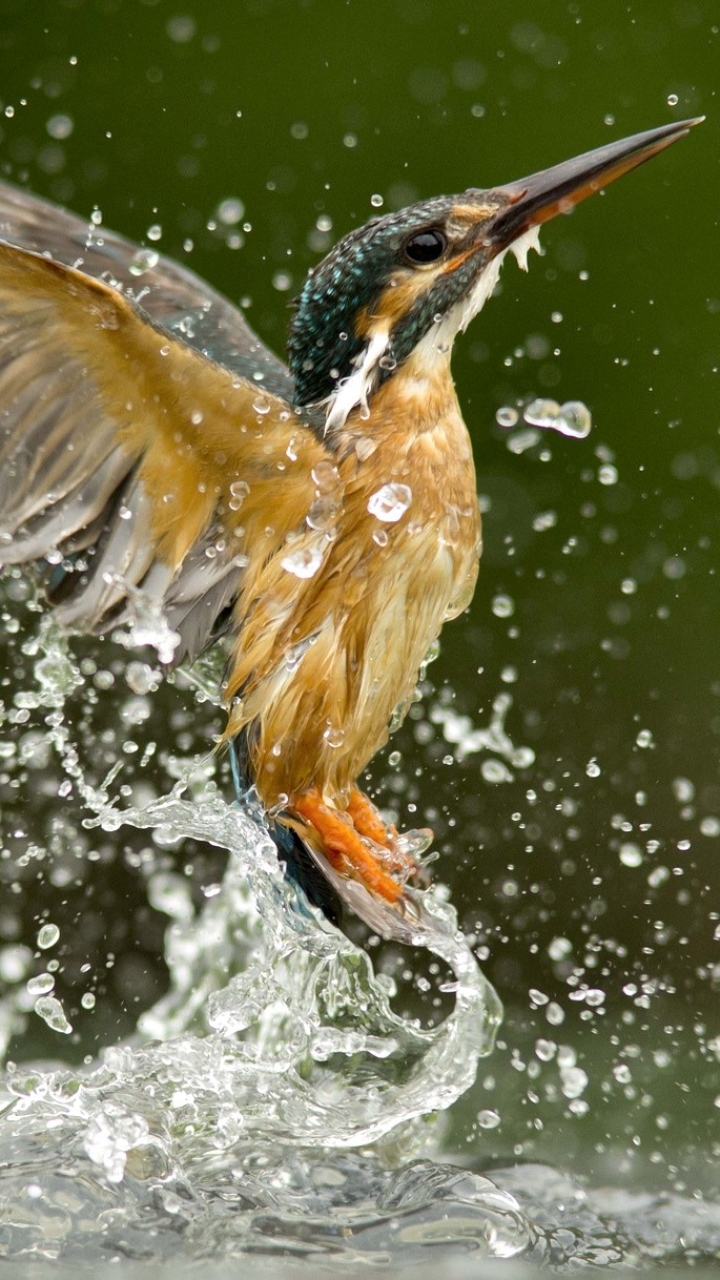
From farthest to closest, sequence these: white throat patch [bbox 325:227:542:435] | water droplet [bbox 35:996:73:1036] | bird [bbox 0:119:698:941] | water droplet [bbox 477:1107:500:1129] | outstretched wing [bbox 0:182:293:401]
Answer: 1. water droplet [bbox 477:1107:500:1129]
2. water droplet [bbox 35:996:73:1036]
3. outstretched wing [bbox 0:182:293:401]
4. white throat patch [bbox 325:227:542:435]
5. bird [bbox 0:119:698:941]

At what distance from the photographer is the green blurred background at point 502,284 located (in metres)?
3.05

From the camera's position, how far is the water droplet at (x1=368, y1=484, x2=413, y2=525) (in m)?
1.91

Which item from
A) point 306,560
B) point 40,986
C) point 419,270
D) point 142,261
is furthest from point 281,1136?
point 142,261

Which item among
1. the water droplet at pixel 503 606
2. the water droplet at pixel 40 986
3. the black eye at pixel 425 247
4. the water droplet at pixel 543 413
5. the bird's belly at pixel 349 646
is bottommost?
the water droplet at pixel 40 986

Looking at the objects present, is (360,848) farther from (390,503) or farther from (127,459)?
(127,459)

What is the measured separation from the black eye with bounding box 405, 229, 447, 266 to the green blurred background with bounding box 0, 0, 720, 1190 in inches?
43.0

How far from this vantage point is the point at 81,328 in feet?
5.54

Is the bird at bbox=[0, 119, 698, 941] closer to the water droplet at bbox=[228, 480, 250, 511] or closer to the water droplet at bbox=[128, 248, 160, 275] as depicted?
the water droplet at bbox=[228, 480, 250, 511]

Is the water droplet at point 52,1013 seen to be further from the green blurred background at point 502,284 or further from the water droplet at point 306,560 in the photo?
the water droplet at point 306,560

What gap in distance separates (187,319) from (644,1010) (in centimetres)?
165

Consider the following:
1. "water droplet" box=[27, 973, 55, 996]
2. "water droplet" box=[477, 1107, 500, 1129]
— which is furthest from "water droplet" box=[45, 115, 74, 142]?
"water droplet" box=[477, 1107, 500, 1129]

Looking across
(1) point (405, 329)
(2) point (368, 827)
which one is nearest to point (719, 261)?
(1) point (405, 329)

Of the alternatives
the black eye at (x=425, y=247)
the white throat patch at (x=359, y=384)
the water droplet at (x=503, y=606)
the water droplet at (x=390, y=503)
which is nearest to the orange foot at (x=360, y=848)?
the water droplet at (x=390, y=503)

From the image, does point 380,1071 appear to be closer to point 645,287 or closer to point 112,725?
point 112,725
